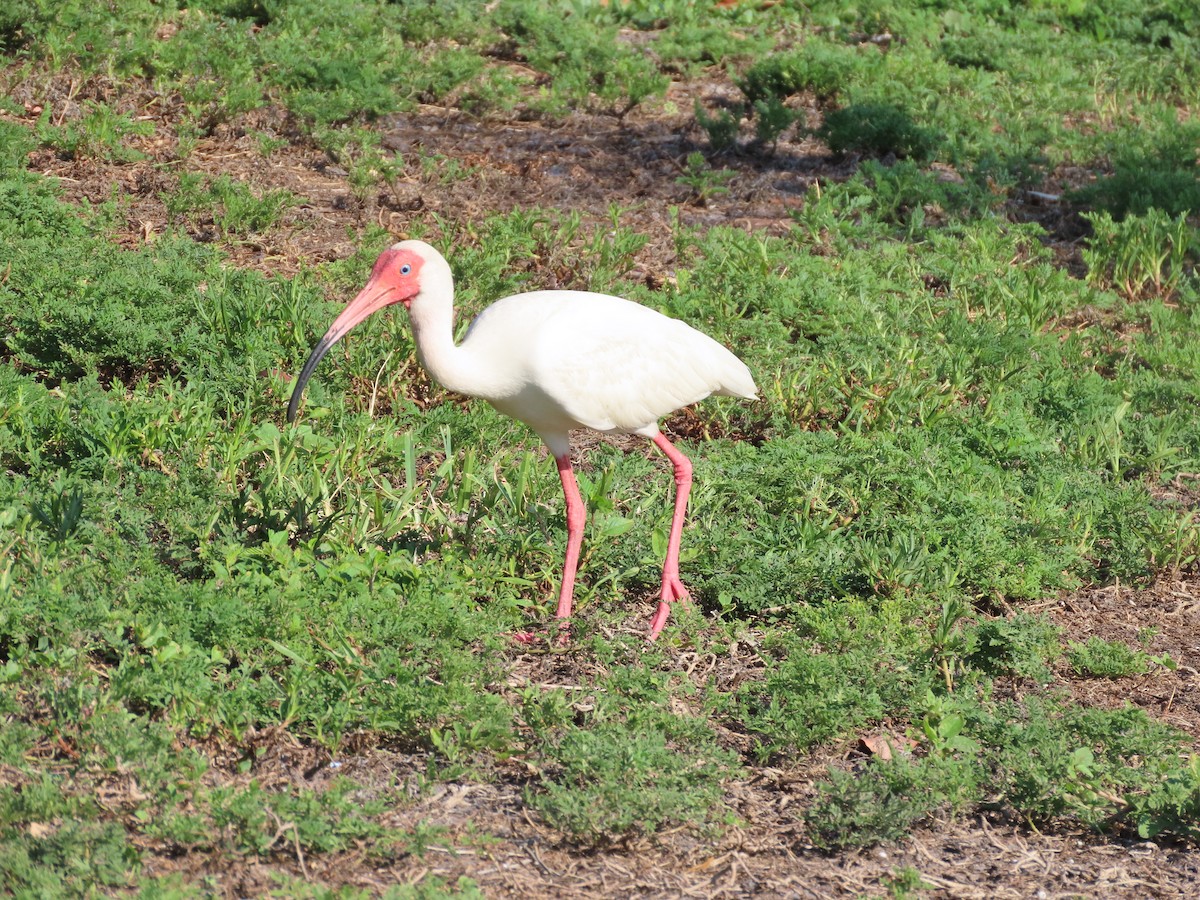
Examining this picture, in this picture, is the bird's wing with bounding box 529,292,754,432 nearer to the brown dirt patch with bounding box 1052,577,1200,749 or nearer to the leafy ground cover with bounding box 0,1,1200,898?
the leafy ground cover with bounding box 0,1,1200,898

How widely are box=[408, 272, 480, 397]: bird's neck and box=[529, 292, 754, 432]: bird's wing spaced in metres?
0.25

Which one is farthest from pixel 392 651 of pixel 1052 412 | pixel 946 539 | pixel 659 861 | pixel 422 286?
pixel 1052 412

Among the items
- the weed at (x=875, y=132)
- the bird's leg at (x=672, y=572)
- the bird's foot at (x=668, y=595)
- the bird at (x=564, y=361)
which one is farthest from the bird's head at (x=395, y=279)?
the weed at (x=875, y=132)

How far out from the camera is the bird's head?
4.86 metres

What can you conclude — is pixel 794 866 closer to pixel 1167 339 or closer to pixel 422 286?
pixel 422 286

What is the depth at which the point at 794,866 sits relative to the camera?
3924 millimetres

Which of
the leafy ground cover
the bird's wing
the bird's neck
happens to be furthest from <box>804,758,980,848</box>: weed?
the bird's neck

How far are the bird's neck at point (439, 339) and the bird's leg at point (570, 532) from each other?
0.67 meters

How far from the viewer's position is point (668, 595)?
5.30m

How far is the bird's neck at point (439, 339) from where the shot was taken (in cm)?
489

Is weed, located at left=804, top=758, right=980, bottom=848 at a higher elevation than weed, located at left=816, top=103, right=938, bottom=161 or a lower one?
lower

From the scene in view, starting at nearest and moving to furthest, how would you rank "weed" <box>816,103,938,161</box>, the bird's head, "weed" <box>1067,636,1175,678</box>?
the bird's head, "weed" <box>1067,636,1175,678</box>, "weed" <box>816,103,938,161</box>

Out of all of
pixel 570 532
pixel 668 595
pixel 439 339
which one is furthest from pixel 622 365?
pixel 668 595

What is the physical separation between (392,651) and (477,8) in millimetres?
7201
